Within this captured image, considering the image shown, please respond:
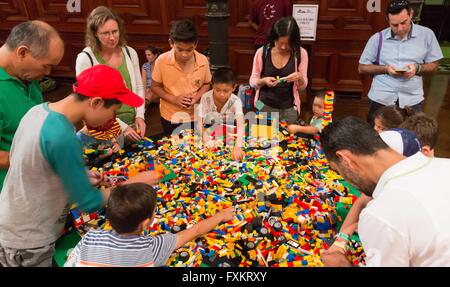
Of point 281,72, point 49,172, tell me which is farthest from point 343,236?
point 281,72

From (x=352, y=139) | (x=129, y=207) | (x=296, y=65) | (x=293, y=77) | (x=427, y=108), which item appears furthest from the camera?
(x=427, y=108)

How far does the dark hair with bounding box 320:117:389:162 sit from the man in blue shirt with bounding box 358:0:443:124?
172cm

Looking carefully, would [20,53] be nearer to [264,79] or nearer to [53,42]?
[53,42]

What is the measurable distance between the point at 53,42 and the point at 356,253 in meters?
1.92

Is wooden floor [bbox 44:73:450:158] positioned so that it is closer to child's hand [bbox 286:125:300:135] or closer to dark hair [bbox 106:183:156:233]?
child's hand [bbox 286:125:300:135]

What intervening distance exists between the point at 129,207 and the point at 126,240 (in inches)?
6.0

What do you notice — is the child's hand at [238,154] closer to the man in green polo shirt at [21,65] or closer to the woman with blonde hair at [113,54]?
the woman with blonde hair at [113,54]

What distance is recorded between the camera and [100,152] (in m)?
2.75

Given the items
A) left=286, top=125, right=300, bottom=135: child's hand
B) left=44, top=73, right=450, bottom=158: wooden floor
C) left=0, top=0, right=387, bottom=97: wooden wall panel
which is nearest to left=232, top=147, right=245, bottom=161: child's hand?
left=286, top=125, right=300, bottom=135: child's hand

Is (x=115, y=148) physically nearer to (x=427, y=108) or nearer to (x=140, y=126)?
(x=140, y=126)

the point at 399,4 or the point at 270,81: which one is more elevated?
the point at 399,4

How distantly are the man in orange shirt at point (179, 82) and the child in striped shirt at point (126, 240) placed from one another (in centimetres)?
140

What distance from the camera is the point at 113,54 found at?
278cm

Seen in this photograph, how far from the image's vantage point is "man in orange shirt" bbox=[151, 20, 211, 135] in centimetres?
289
